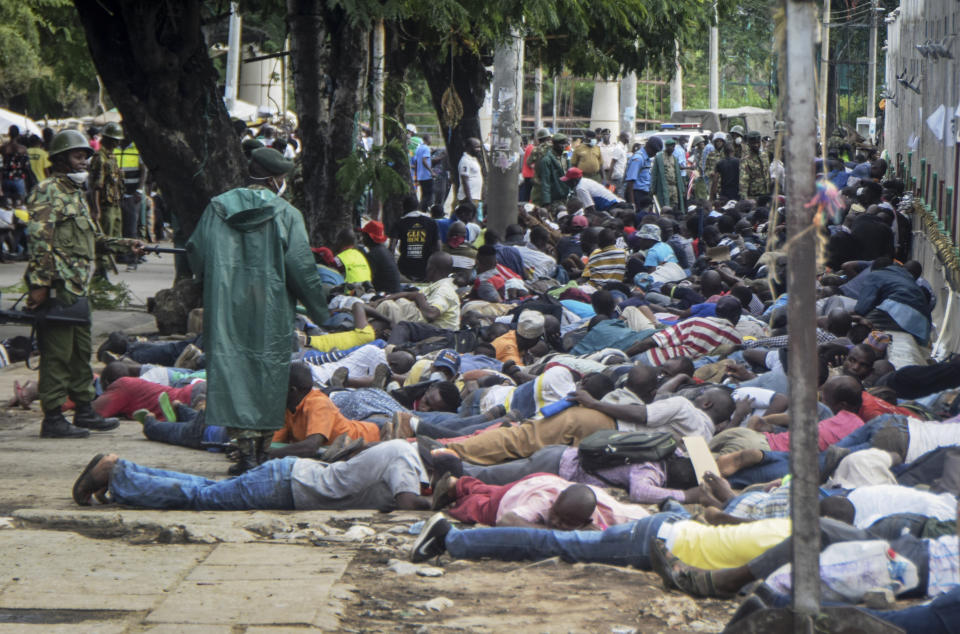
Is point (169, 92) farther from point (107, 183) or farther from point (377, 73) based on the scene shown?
point (107, 183)

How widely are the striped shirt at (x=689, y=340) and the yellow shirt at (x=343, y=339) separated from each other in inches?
89.5

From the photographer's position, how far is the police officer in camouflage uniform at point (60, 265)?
7340 mm

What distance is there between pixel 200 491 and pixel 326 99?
307 inches

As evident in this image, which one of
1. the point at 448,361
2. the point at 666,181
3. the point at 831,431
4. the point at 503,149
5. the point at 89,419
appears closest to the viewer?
the point at 831,431

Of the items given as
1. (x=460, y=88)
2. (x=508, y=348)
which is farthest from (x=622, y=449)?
(x=460, y=88)

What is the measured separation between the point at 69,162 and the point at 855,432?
4638 millimetres

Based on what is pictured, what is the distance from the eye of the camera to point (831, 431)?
661 cm

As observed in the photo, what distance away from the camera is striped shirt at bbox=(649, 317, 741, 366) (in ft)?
29.4

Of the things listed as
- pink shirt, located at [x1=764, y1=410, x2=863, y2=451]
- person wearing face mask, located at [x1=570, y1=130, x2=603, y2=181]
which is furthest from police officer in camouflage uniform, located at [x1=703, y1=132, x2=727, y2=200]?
pink shirt, located at [x1=764, y1=410, x2=863, y2=451]

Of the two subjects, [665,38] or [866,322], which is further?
[665,38]

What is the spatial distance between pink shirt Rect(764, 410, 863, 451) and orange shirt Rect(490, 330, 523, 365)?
9.84 ft

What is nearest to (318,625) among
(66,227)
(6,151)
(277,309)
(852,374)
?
(277,309)

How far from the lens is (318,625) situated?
4.29 meters

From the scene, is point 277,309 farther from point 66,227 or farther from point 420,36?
point 420,36
